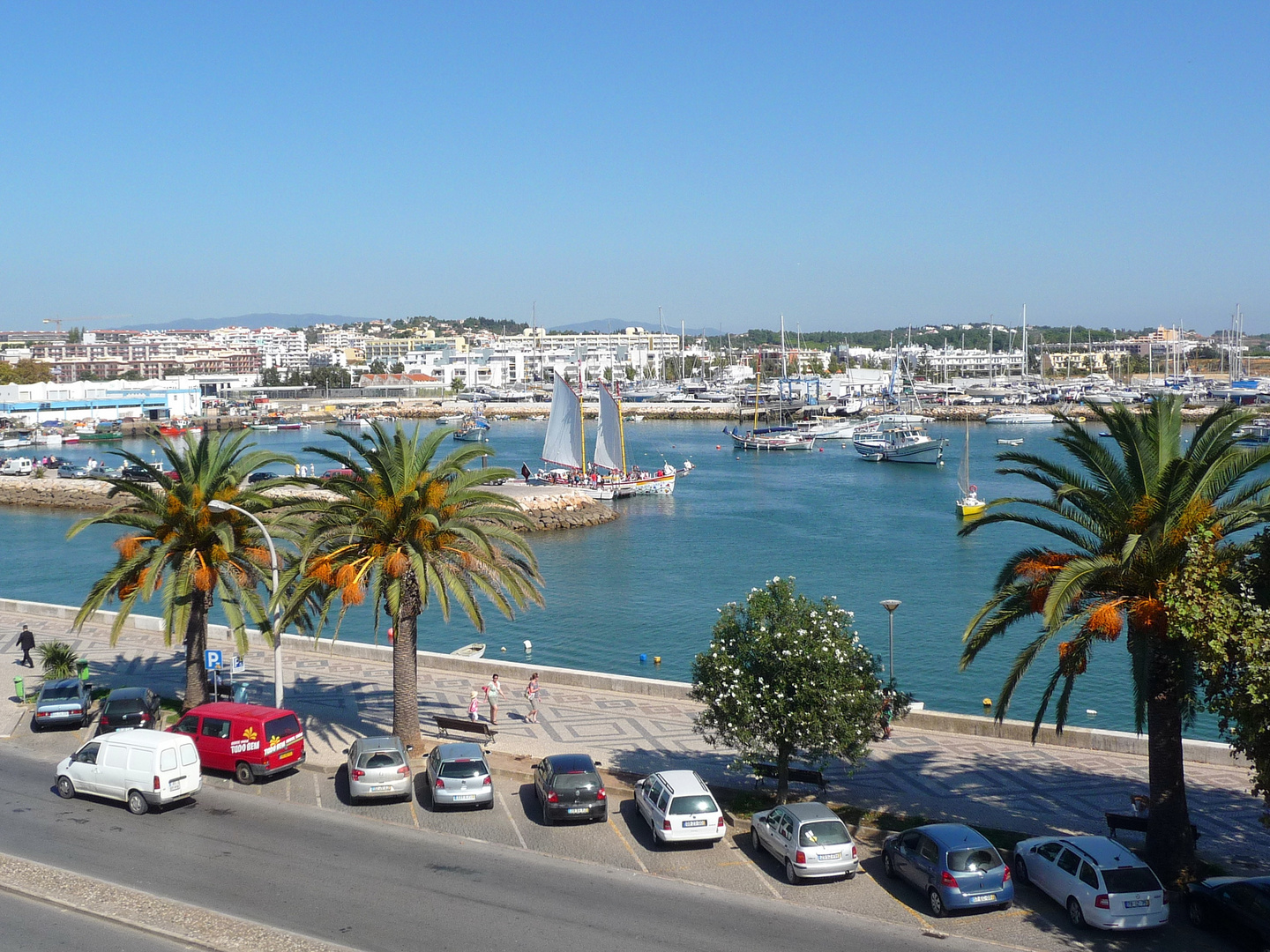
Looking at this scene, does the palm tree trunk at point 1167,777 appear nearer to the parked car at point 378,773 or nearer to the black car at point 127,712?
the parked car at point 378,773

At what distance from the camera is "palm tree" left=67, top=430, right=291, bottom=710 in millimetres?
17562

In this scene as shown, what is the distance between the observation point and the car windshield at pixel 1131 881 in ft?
34.6

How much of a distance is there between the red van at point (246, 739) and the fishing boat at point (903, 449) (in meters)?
75.0

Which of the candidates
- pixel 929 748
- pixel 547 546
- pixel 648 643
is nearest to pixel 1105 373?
pixel 547 546

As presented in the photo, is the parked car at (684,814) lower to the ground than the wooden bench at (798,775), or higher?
higher

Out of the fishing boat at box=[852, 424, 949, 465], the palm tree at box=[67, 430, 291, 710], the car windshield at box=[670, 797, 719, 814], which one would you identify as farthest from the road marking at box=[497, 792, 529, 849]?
the fishing boat at box=[852, 424, 949, 465]

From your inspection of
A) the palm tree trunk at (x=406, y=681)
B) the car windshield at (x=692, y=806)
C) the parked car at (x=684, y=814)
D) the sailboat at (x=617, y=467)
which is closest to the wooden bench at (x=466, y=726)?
the palm tree trunk at (x=406, y=681)

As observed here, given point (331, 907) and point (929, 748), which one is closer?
point (331, 907)

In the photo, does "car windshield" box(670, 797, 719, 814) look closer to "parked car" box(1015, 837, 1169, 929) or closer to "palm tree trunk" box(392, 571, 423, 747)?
"parked car" box(1015, 837, 1169, 929)

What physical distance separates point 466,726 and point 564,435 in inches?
2063

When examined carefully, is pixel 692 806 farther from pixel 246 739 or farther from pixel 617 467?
pixel 617 467

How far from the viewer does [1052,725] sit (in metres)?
19.2

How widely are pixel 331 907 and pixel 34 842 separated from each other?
14.6 ft

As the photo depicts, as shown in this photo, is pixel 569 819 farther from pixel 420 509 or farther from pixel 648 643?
pixel 648 643
